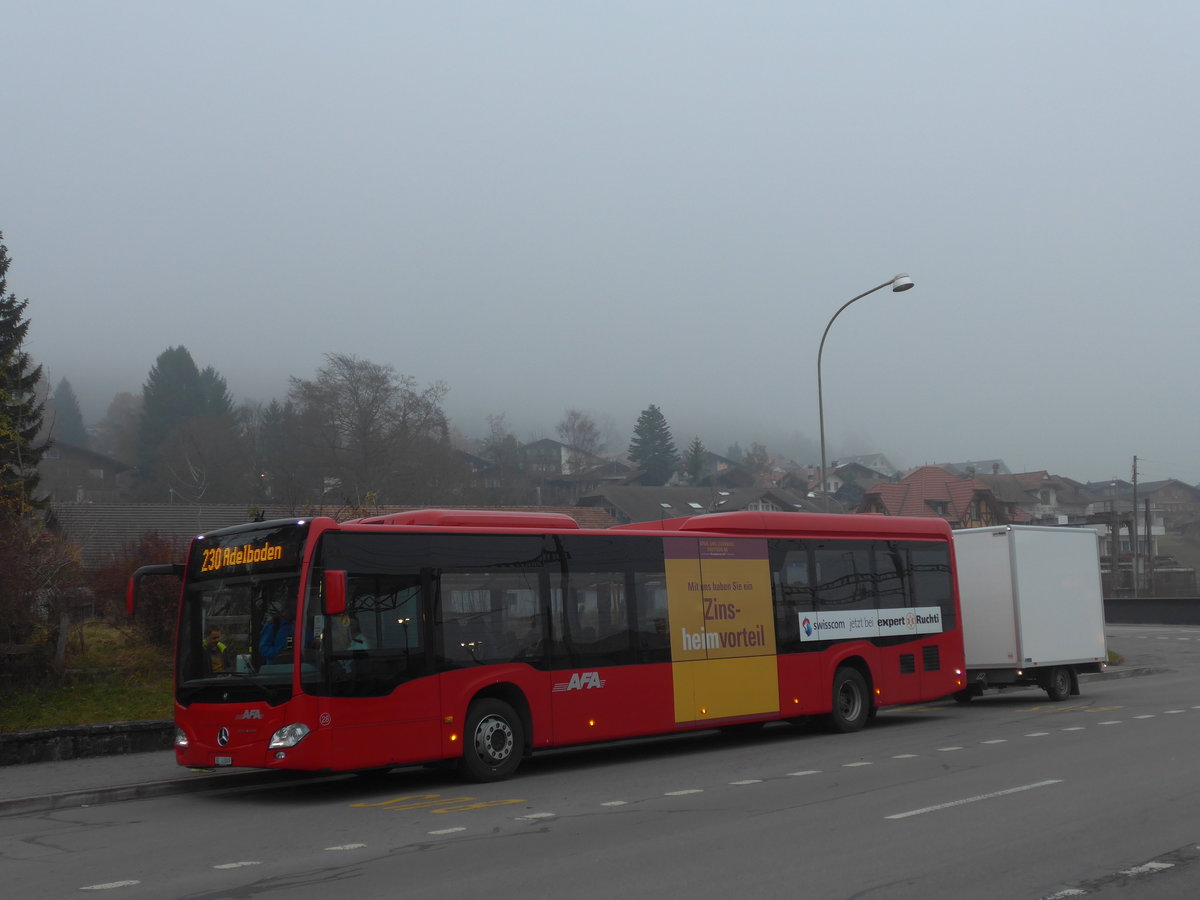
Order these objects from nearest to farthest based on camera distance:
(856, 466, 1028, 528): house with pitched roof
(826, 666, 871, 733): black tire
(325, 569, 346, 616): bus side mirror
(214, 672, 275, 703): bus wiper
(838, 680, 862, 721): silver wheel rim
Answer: (325, 569, 346, 616): bus side mirror < (214, 672, 275, 703): bus wiper < (826, 666, 871, 733): black tire < (838, 680, 862, 721): silver wheel rim < (856, 466, 1028, 528): house with pitched roof

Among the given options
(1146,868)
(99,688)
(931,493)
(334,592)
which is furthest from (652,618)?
(931,493)

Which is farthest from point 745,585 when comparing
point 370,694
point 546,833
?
point 546,833

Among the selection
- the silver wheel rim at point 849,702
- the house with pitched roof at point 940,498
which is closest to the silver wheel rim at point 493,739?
the silver wheel rim at point 849,702

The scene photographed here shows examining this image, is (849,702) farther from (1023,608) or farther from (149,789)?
(149,789)

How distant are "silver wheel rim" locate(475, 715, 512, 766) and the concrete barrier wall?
47.0 meters

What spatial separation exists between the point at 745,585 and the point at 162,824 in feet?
27.5

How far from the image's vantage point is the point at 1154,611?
56250 mm

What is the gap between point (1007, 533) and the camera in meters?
21.3

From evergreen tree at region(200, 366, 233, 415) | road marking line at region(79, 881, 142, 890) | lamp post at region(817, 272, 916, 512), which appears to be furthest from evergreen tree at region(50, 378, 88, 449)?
road marking line at region(79, 881, 142, 890)

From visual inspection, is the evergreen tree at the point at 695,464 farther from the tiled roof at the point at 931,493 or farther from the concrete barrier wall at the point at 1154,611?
the concrete barrier wall at the point at 1154,611

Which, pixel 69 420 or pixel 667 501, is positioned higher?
pixel 69 420

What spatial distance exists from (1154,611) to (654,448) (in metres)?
84.7

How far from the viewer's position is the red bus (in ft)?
39.4

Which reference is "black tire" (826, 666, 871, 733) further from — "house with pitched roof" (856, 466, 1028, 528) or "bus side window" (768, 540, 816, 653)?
"house with pitched roof" (856, 466, 1028, 528)
